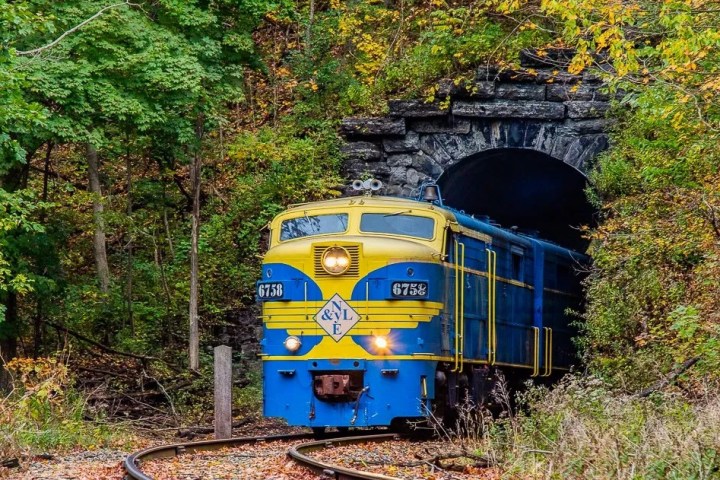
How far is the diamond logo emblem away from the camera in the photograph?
531 inches

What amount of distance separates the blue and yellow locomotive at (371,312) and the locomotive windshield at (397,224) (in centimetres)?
1

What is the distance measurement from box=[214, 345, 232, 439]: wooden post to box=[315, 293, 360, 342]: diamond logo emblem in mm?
1606

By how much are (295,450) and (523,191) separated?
1631 cm

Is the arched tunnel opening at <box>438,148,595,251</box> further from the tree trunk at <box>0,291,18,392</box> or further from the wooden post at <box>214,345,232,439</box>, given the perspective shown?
the wooden post at <box>214,345,232,439</box>

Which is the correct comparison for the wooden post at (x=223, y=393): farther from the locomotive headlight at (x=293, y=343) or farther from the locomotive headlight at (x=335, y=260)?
the locomotive headlight at (x=335, y=260)

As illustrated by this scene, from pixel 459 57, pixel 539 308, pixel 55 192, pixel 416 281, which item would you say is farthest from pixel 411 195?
pixel 416 281

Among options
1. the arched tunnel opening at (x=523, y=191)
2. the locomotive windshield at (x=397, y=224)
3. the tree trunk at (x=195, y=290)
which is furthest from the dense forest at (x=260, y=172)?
the locomotive windshield at (x=397, y=224)

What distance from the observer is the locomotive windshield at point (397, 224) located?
1409 cm

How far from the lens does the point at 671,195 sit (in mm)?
15703

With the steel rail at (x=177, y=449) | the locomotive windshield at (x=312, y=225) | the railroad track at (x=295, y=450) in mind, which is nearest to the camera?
the railroad track at (x=295, y=450)

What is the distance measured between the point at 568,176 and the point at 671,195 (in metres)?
9.03

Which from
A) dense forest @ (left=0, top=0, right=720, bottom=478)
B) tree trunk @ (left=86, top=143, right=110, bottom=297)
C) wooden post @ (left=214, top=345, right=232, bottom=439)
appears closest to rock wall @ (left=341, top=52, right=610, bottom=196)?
dense forest @ (left=0, top=0, right=720, bottom=478)

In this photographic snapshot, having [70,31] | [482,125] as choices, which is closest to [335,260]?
[70,31]

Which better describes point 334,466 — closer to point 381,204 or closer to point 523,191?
point 381,204
